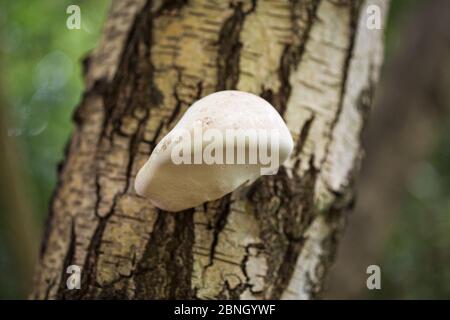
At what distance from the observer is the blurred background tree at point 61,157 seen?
11.1 ft

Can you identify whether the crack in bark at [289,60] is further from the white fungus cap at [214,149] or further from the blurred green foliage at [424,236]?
the blurred green foliage at [424,236]

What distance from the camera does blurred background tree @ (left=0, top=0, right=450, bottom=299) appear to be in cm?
339

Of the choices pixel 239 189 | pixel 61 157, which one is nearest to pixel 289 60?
pixel 239 189

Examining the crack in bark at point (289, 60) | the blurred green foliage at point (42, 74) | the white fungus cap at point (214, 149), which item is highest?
the blurred green foliage at point (42, 74)

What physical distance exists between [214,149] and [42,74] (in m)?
4.66

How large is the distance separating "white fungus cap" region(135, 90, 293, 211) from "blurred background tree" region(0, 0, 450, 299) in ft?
7.62

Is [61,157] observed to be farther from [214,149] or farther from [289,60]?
[214,149]

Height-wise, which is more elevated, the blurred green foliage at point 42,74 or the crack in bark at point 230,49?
the blurred green foliage at point 42,74

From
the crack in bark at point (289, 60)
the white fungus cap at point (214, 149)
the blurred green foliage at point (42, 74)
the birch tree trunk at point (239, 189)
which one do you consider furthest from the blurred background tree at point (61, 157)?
the white fungus cap at point (214, 149)

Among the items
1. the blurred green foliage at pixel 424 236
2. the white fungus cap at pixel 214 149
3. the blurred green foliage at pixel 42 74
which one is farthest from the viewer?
the blurred green foliage at pixel 424 236

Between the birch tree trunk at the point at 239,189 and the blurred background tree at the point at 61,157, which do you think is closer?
the birch tree trunk at the point at 239,189

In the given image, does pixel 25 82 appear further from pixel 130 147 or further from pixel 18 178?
pixel 130 147
